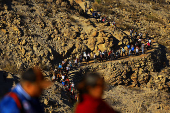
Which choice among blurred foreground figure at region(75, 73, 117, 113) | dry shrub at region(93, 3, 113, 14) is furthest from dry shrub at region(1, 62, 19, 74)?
dry shrub at region(93, 3, 113, 14)

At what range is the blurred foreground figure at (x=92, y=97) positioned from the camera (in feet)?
6.84

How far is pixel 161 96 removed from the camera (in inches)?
803

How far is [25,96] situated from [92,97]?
2.27ft

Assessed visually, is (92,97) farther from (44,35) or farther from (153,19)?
(153,19)

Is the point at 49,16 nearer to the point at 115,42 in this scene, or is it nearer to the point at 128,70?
the point at 115,42

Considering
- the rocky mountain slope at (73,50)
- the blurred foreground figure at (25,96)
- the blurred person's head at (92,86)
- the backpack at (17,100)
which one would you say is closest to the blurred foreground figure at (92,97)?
the blurred person's head at (92,86)

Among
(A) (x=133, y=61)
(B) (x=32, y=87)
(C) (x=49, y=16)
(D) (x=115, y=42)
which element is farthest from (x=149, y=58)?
(B) (x=32, y=87)

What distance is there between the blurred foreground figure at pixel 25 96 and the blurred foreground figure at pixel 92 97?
416 millimetres

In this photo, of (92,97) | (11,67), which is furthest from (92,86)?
(11,67)

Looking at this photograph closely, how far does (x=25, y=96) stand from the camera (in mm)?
2074

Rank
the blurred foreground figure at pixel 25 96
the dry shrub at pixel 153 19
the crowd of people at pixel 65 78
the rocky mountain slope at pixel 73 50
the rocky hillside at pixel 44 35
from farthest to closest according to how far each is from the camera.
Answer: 1. the dry shrub at pixel 153 19
2. the rocky hillside at pixel 44 35
3. the rocky mountain slope at pixel 73 50
4. the crowd of people at pixel 65 78
5. the blurred foreground figure at pixel 25 96

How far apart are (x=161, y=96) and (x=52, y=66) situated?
11.3 metres

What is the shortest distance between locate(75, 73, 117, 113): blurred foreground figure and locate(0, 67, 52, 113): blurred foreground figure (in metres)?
0.42

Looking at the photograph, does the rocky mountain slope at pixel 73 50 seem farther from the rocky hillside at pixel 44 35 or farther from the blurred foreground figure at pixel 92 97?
the blurred foreground figure at pixel 92 97
